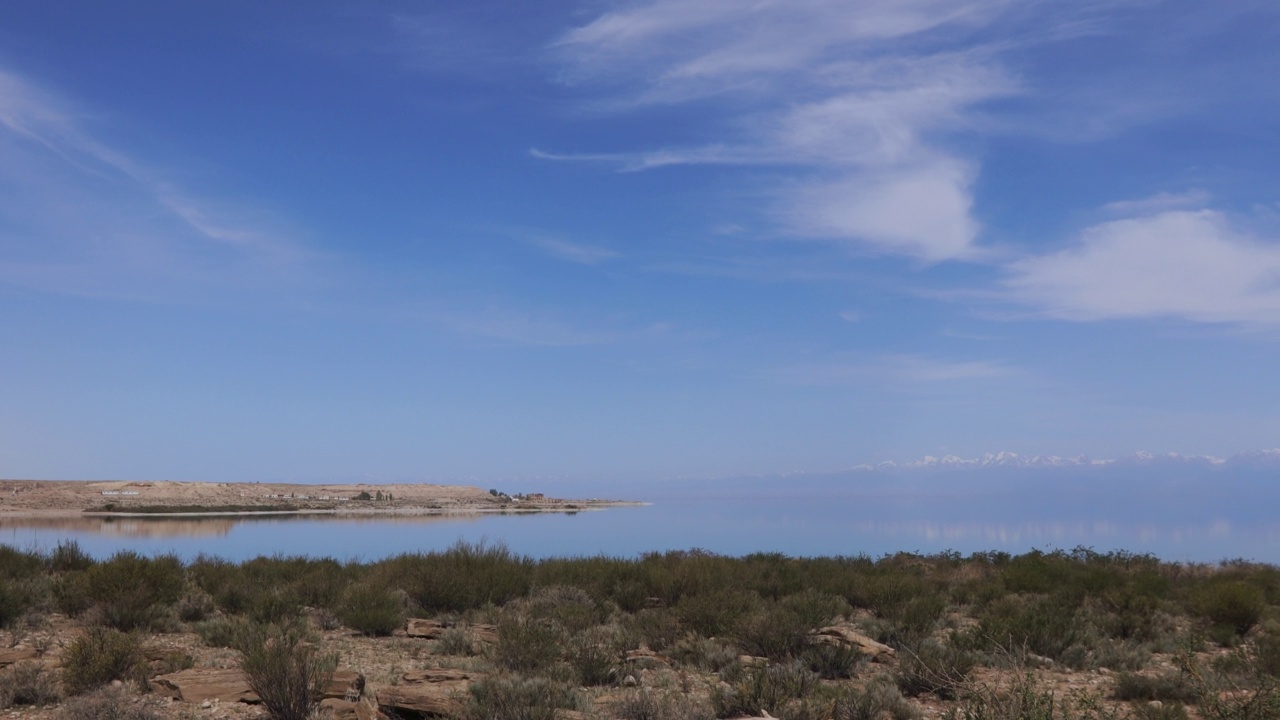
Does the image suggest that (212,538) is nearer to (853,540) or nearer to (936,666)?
(853,540)

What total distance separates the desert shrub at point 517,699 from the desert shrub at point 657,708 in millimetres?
464

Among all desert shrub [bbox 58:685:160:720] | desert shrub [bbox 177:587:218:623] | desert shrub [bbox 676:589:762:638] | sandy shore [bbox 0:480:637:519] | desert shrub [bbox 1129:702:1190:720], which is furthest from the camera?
sandy shore [bbox 0:480:637:519]

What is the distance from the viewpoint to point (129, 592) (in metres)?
12.3

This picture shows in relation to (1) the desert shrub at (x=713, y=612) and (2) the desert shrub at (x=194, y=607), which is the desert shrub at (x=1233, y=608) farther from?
(2) the desert shrub at (x=194, y=607)

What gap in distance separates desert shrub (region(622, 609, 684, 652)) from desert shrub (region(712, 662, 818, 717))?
99.7 inches

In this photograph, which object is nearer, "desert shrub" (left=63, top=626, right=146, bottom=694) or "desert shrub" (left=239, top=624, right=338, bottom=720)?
"desert shrub" (left=239, top=624, right=338, bottom=720)

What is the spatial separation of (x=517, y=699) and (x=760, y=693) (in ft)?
7.42

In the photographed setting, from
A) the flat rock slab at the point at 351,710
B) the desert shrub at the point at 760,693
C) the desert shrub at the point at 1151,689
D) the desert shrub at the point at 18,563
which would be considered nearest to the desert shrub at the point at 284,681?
the flat rock slab at the point at 351,710

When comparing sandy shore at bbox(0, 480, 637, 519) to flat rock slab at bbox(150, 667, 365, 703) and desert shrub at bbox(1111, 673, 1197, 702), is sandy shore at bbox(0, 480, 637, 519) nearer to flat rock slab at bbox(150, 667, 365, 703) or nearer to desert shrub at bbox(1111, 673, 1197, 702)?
flat rock slab at bbox(150, 667, 365, 703)

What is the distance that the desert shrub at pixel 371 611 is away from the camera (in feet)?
41.0

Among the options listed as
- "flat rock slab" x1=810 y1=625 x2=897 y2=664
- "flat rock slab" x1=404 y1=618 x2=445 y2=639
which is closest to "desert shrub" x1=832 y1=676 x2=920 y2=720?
"flat rock slab" x1=810 y1=625 x2=897 y2=664

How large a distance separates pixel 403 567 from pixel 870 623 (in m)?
8.21

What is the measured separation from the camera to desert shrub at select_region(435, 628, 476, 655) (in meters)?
10.9

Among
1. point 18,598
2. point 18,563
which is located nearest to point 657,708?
point 18,598
